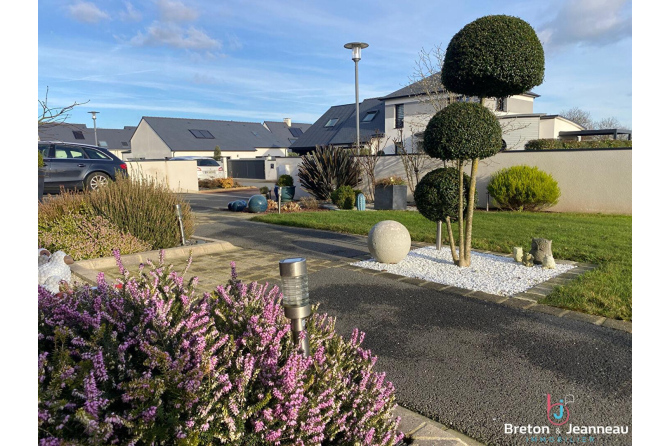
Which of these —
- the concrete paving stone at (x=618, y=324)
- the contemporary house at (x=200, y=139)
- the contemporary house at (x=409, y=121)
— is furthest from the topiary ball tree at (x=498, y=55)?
the contemporary house at (x=200, y=139)

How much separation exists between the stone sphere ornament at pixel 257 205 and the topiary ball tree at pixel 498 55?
9399mm

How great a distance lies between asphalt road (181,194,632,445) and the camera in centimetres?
298

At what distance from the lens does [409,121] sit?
26.0 meters

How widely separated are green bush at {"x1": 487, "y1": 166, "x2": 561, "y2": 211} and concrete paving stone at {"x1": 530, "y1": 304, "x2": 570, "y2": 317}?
9246mm

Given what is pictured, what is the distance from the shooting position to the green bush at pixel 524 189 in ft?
44.1

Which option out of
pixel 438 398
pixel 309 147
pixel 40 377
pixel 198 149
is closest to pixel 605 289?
pixel 438 398

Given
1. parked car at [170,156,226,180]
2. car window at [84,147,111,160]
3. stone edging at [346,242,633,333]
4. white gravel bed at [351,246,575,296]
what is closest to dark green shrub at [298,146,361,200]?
car window at [84,147,111,160]

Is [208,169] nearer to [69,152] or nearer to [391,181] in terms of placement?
[69,152]

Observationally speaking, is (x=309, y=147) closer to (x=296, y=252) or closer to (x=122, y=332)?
(x=296, y=252)

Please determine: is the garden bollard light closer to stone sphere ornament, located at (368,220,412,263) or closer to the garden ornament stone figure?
stone sphere ornament, located at (368,220,412,263)

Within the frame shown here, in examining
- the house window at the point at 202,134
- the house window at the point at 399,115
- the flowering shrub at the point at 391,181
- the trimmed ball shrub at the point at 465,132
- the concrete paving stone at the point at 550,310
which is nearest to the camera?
the concrete paving stone at the point at 550,310

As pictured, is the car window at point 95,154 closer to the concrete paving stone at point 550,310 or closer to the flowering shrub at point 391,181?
the flowering shrub at point 391,181

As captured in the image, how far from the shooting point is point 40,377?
182 centimetres

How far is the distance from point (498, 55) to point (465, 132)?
3.48ft
